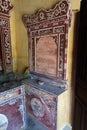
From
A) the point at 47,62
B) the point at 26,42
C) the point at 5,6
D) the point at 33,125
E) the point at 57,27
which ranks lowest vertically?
the point at 33,125

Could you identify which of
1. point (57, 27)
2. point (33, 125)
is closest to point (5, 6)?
point (57, 27)

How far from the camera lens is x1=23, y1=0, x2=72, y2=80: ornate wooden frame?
1.25m

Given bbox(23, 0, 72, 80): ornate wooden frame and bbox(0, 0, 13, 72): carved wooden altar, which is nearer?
bbox(23, 0, 72, 80): ornate wooden frame

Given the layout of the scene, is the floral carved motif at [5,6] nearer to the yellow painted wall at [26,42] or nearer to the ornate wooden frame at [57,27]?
the yellow painted wall at [26,42]

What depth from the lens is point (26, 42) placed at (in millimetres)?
1770

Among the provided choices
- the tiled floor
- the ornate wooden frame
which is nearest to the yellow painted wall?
the ornate wooden frame

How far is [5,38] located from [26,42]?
0.34 meters

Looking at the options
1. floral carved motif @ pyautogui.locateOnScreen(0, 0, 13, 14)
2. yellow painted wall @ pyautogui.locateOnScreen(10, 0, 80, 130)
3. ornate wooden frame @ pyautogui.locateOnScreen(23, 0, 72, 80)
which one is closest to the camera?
ornate wooden frame @ pyautogui.locateOnScreen(23, 0, 72, 80)

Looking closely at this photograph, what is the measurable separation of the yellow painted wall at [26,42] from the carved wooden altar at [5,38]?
0.35 ft

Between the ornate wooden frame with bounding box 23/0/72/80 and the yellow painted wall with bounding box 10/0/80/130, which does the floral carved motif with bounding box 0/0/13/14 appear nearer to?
the yellow painted wall with bounding box 10/0/80/130

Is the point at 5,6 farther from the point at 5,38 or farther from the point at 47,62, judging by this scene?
the point at 47,62

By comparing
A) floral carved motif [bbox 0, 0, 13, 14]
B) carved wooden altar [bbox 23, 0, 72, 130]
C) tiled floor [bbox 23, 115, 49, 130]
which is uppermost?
floral carved motif [bbox 0, 0, 13, 14]

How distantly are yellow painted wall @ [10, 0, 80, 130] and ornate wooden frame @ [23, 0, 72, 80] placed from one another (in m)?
0.08

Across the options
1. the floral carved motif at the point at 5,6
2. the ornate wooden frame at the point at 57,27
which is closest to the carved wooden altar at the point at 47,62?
the ornate wooden frame at the point at 57,27
